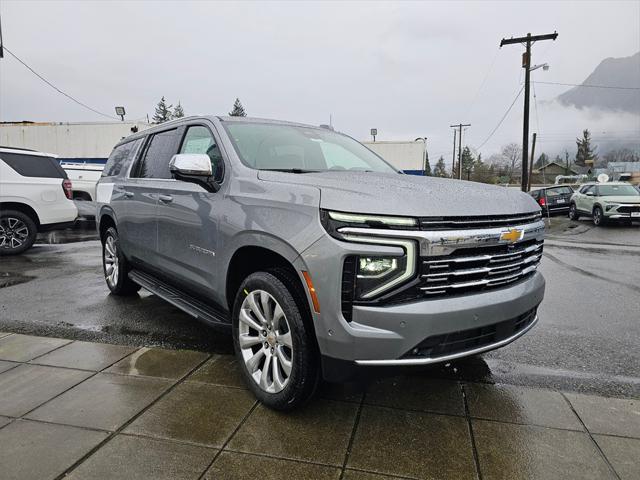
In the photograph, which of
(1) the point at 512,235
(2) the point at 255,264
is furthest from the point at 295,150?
(1) the point at 512,235

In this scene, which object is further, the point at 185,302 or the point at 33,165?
the point at 33,165

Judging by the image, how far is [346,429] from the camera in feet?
8.38

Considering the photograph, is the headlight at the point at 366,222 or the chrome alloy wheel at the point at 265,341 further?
the chrome alloy wheel at the point at 265,341

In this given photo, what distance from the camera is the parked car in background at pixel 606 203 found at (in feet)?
52.4

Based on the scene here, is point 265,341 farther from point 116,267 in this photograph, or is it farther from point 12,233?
point 12,233

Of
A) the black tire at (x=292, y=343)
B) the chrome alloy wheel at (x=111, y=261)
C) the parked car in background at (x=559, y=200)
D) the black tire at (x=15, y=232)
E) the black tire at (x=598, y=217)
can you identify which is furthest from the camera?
the parked car in background at (x=559, y=200)

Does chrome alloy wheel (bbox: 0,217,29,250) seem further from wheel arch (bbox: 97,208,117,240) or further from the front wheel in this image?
the front wheel

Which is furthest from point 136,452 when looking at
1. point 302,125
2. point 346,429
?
point 302,125

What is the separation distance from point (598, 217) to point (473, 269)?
57.6ft

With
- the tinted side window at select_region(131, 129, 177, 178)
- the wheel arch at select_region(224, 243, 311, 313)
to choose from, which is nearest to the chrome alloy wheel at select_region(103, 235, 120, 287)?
the tinted side window at select_region(131, 129, 177, 178)

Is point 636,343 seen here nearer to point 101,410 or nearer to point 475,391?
point 475,391

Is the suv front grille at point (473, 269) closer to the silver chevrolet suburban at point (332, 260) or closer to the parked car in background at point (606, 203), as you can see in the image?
the silver chevrolet suburban at point (332, 260)

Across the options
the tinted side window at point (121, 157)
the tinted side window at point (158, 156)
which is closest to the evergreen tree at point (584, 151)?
the tinted side window at point (121, 157)

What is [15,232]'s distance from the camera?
8.48m
